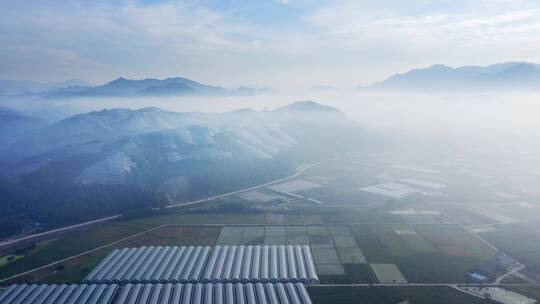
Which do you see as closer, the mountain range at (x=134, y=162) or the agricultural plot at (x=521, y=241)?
the agricultural plot at (x=521, y=241)

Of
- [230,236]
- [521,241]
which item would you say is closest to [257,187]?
[230,236]

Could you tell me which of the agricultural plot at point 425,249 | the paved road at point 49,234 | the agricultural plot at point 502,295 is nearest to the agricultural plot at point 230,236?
the agricultural plot at point 425,249

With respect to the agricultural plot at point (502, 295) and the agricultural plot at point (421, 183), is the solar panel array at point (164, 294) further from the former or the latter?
the agricultural plot at point (421, 183)

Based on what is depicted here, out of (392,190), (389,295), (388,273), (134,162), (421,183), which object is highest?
(134,162)

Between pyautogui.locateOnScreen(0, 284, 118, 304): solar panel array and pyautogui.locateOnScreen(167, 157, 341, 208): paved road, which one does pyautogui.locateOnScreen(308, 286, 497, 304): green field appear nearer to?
pyautogui.locateOnScreen(0, 284, 118, 304): solar panel array

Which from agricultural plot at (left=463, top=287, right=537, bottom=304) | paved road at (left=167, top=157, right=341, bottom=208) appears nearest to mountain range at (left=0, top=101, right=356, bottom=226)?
paved road at (left=167, top=157, right=341, bottom=208)

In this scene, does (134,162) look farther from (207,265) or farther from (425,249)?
(425,249)
